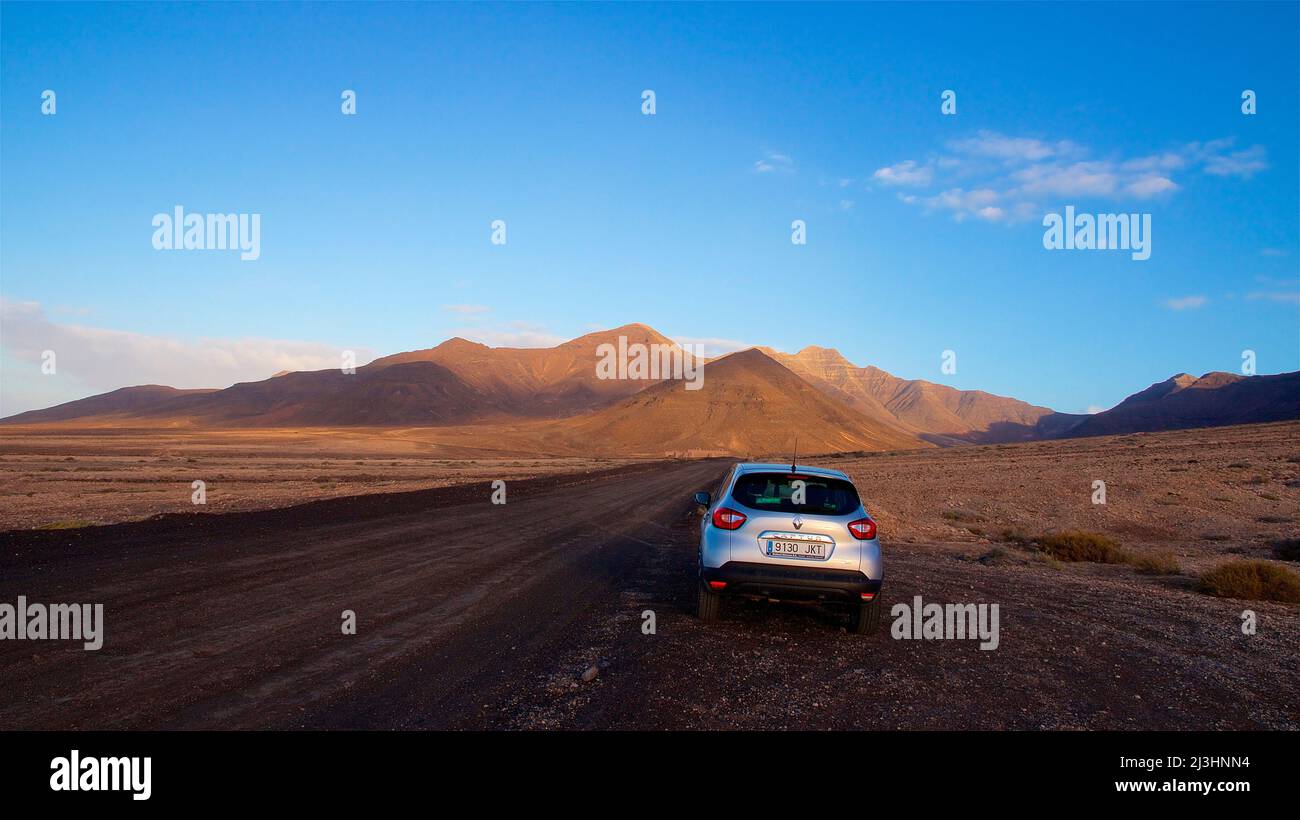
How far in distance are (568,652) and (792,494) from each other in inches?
119

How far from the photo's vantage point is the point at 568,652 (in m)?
7.58

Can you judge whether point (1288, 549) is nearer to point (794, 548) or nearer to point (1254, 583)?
point (1254, 583)

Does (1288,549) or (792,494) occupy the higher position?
(792,494)

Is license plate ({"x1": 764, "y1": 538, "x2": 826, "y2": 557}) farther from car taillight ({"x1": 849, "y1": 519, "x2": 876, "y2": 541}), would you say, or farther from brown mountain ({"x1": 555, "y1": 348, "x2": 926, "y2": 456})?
brown mountain ({"x1": 555, "y1": 348, "x2": 926, "y2": 456})

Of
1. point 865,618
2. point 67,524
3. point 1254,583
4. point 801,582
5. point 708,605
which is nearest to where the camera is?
point 801,582

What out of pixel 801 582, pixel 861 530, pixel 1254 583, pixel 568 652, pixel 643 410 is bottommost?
pixel 1254 583

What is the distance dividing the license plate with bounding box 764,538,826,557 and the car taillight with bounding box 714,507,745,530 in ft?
1.19

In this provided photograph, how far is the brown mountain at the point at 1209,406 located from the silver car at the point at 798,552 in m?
143

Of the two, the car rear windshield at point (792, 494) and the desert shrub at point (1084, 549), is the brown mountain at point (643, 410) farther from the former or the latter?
the car rear windshield at point (792, 494)

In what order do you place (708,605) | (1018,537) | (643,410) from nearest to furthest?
(708,605) < (1018,537) < (643,410)

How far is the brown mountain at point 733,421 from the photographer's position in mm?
131250

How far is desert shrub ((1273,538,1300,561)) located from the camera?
1634 cm
